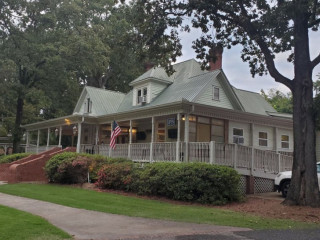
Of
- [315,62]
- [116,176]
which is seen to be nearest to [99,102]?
[116,176]

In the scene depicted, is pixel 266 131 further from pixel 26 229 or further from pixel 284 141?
pixel 26 229

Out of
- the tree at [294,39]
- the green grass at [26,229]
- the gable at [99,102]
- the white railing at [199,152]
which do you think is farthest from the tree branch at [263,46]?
the gable at [99,102]

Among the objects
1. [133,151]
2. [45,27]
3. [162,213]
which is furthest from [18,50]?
[162,213]

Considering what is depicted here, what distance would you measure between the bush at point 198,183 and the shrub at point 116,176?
2.01 metres

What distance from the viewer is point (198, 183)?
1320 centimetres

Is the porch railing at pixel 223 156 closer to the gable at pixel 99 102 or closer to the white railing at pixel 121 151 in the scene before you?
the white railing at pixel 121 151

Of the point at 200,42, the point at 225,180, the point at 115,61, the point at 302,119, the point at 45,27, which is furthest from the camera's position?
the point at 115,61

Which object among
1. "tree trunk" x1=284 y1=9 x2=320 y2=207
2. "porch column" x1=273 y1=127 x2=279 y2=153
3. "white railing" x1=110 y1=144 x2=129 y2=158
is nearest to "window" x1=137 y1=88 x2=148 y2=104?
"white railing" x1=110 y1=144 x2=129 y2=158

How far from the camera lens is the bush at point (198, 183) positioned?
13086mm

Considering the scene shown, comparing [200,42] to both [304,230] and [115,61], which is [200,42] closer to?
[304,230]

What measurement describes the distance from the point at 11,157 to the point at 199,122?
51.7ft

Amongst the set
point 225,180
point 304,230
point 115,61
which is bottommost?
point 304,230

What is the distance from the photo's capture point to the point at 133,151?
20312mm

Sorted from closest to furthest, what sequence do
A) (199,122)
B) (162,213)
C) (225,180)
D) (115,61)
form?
(162,213)
(225,180)
(199,122)
(115,61)
